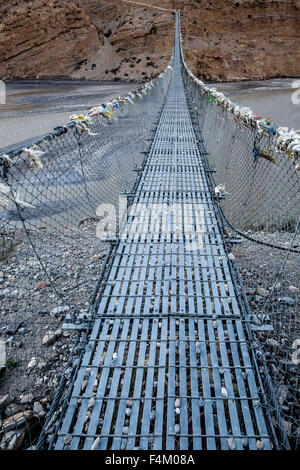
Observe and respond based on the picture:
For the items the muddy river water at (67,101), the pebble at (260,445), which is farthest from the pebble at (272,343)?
the muddy river water at (67,101)

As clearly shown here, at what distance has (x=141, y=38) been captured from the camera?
94.9ft

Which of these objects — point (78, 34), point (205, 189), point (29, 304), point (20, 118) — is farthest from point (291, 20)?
point (29, 304)

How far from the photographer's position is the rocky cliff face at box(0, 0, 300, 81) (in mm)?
28016

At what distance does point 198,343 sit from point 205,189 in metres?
2.25

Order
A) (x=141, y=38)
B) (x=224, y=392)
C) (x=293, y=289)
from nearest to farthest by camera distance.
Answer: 1. (x=224, y=392)
2. (x=293, y=289)
3. (x=141, y=38)

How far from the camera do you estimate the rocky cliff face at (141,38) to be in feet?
91.9

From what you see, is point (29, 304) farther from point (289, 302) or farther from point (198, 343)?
point (289, 302)

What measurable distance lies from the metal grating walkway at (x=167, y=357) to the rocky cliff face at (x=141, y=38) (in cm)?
2890

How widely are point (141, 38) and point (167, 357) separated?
34490 millimetres

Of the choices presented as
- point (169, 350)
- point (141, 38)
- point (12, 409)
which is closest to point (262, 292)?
point (169, 350)

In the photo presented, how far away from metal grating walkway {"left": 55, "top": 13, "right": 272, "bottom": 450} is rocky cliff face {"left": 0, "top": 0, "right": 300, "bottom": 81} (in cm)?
2890

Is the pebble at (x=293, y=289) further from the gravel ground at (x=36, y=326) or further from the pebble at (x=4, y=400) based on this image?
the pebble at (x=4, y=400)

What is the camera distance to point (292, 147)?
1.57 m

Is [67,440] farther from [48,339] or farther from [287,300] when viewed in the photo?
[287,300]
